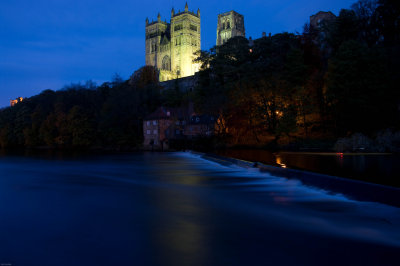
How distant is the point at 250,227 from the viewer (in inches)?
243

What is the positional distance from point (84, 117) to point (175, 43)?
80.1m

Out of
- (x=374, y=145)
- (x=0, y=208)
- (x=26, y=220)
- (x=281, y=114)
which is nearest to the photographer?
(x=26, y=220)

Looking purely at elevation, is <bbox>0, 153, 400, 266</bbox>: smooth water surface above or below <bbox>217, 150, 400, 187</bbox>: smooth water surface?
above

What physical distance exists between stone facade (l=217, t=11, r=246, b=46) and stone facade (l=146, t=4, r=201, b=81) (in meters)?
9.95

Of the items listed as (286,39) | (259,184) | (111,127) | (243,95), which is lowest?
(259,184)

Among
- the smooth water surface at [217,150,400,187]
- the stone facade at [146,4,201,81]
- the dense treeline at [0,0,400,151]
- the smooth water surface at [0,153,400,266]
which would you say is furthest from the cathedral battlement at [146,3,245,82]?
the smooth water surface at [0,153,400,266]

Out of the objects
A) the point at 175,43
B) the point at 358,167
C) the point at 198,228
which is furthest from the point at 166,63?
the point at 198,228

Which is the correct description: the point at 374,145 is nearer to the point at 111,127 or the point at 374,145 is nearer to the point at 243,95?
the point at 243,95

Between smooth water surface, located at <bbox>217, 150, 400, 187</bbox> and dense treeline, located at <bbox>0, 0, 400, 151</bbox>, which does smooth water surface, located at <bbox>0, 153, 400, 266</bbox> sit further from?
dense treeline, located at <bbox>0, 0, 400, 151</bbox>

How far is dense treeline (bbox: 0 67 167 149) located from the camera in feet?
175

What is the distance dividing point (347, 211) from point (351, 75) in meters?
30.1

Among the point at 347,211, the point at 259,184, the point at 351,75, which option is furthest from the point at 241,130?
the point at 347,211

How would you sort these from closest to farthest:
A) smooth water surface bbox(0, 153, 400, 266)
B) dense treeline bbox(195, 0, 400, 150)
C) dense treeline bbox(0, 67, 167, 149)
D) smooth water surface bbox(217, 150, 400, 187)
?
smooth water surface bbox(0, 153, 400, 266) → smooth water surface bbox(217, 150, 400, 187) → dense treeline bbox(195, 0, 400, 150) → dense treeline bbox(0, 67, 167, 149)

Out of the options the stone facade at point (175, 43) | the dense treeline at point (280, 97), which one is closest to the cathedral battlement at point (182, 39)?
the stone facade at point (175, 43)
